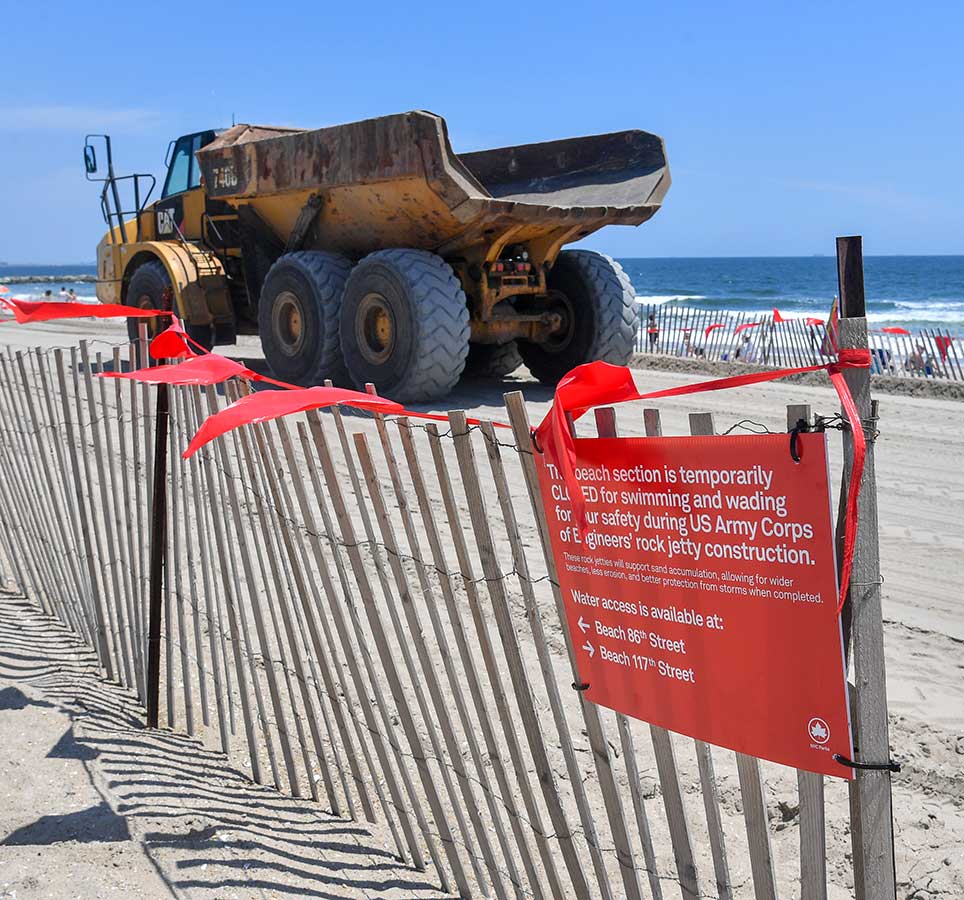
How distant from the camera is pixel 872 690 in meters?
2.10

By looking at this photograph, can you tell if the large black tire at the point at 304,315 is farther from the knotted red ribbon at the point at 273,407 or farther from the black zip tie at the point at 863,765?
the black zip tie at the point at 863,765

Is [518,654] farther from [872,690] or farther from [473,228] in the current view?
[473,228]

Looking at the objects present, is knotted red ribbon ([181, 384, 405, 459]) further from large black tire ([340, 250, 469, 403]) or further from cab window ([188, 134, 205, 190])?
cab window ([188, 134, 205, 190])

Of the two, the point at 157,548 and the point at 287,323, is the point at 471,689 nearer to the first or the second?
the point at 157,548

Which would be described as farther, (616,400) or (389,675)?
(389,675)

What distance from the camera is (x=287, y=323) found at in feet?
40.1

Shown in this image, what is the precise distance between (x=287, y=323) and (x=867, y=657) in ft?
35.2

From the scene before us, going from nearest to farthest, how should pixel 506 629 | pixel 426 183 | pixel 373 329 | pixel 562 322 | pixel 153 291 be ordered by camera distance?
pixel 506 629 < pixel 426 183 < pixel 373 329 < pixel 562 322 < pixel 153 291

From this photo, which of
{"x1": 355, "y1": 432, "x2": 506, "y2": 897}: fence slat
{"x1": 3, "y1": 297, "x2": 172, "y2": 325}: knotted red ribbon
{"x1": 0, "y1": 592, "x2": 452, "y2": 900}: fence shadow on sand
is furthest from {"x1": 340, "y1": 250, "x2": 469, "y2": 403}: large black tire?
{"x1": 355, "y1": 432, "x2": 506, "y2": 897}: fence slat

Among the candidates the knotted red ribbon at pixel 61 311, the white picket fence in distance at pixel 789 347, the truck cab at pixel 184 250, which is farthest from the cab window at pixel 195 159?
the knotted red ribbon at pixel 61 311

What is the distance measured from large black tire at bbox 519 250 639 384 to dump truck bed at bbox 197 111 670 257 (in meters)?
0.71

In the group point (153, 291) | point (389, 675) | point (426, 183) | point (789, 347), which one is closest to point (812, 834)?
point (389, 675)

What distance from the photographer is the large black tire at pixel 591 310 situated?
11898 mm

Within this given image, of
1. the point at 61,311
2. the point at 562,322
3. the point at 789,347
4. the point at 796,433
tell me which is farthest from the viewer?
the point at 789,347
